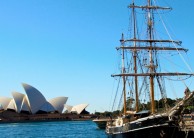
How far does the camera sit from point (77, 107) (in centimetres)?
14650

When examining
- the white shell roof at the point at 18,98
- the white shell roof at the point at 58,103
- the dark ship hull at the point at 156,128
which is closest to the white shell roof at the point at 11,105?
the white shell roof at the point at 18,98

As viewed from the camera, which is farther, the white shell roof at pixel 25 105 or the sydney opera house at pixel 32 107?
the white shell roof at pixel 25 105

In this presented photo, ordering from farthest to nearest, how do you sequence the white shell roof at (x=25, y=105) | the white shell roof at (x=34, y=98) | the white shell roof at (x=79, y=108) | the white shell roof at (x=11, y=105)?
1. the white shell roof at (x=79, y=108)
2. the white shell roof at (x=11, y=105)
3. the white shell roof at (x=25, y=105)
4. the white shell roof at (x=34, y=98)

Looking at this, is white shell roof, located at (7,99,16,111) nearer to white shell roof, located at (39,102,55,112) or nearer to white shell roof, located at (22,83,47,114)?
white shell roof, located at (22,83,47,114)

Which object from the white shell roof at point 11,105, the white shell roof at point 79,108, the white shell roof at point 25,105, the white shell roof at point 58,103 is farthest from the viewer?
the white shell roof at point 79,108

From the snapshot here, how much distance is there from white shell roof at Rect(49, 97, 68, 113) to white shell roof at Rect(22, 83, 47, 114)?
8.98 metres

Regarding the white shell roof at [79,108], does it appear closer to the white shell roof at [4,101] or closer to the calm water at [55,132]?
the white shell roof at [4,101]

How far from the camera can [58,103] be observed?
450ft

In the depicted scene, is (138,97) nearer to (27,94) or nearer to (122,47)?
(122,47)

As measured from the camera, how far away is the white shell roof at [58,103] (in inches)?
5359

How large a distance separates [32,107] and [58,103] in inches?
542

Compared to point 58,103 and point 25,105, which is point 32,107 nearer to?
point 25,105

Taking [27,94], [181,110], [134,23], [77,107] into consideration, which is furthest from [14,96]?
[181,110]

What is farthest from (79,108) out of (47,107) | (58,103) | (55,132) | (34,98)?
(55,132)
